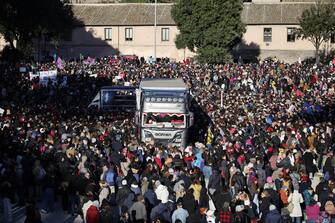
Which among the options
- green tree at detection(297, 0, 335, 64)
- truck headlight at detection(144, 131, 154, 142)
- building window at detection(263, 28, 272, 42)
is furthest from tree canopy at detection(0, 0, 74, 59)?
truck headlight at detection(144, 131, 154, 142)

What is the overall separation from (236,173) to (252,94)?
22.9m

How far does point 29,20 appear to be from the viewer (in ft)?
206

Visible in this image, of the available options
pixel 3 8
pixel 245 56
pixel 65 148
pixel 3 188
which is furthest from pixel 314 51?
pixel 3 188

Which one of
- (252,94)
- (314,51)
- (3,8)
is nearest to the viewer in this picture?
(252,94)

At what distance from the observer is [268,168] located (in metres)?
21.1

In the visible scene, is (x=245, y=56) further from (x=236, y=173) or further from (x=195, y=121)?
(x=236, y=173)

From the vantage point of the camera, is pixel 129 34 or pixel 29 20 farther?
pixel 129 34

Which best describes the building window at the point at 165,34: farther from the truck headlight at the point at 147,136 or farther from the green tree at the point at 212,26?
the truck headlight at the point at 147,136

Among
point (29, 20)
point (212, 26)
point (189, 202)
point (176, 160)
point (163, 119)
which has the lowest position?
point (189, 202)

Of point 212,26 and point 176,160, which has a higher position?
point 212,26

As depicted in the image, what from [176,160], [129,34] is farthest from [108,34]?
[176,160]

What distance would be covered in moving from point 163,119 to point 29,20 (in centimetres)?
3571

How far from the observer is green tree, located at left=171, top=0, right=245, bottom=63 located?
60.2m

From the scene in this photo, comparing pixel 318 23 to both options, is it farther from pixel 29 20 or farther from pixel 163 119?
pixel 163 119
